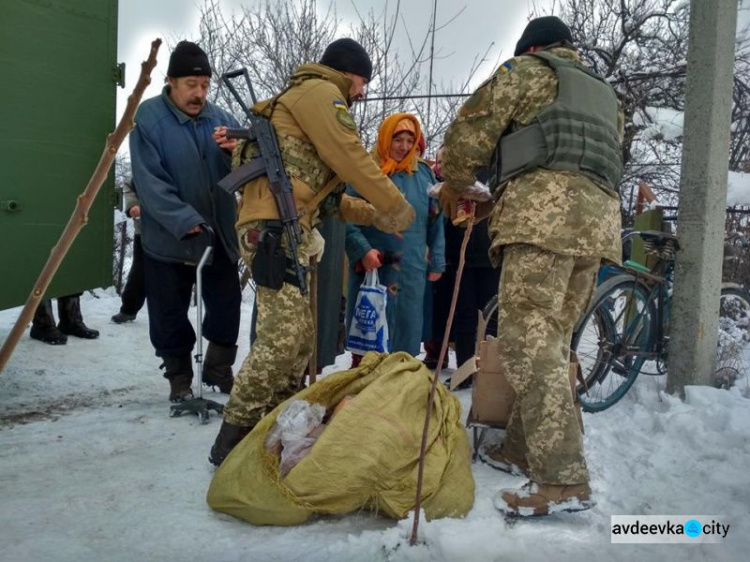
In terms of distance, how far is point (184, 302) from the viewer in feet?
12.3

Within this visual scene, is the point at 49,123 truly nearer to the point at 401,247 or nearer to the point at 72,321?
the point at 401,247

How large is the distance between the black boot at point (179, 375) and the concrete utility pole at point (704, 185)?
2834 millimetres

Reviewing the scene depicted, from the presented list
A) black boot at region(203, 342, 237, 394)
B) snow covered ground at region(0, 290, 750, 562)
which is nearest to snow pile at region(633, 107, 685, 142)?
snow covered ground at region(0, 290, 750, 562)

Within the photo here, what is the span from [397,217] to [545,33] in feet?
3.33

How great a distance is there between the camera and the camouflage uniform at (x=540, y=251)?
235cm

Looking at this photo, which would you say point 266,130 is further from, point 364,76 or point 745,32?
point 745,32

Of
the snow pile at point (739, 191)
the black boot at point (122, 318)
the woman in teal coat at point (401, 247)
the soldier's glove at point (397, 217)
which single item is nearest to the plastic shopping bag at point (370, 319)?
the woman in teal coat at point (401, 247)

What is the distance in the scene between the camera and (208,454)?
Result: 9.66ft

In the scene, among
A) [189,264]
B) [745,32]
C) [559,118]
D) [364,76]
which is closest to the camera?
[559,118]

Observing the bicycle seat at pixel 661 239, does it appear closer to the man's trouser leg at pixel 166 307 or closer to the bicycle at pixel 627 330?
the bicycle at pixel 627 330

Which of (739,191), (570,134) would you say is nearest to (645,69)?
(739,191)

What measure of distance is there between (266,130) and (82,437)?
1.81 meters

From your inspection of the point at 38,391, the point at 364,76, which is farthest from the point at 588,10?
the point at 38,391

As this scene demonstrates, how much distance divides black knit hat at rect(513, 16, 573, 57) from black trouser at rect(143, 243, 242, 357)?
6.86 ft
